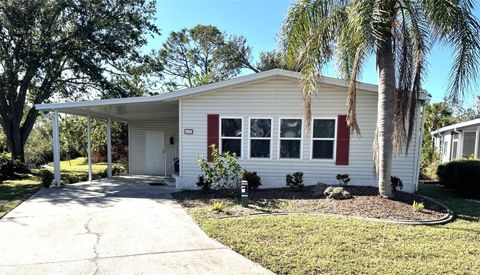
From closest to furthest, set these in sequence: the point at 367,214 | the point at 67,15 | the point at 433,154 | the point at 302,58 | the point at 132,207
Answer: the point at 367,214, the point at 132,207, the point at 302,58, the point at 67,15, the point at 433,154

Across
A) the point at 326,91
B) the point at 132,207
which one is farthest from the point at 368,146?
the point at 132,207

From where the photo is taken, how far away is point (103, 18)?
53.0ft

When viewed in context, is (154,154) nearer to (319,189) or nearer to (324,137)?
(324,137)

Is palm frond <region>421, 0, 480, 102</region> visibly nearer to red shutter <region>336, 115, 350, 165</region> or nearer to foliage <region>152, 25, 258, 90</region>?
red shutter <region>336, 115, 350, 165</region>

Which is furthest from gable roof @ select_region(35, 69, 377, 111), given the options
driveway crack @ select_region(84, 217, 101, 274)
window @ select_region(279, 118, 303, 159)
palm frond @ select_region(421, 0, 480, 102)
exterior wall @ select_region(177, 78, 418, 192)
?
driveway crack @ select_region(84, 217, 101, 274)

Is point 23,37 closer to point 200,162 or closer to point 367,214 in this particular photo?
point 200,162

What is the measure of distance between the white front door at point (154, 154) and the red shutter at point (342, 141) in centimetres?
893

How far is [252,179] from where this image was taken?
32.0 feet

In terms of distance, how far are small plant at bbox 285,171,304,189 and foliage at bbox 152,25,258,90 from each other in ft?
59.9

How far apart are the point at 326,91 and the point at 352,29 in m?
3.02

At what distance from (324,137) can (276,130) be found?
1.51 m

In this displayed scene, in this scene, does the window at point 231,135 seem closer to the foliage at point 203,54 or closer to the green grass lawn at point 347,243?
the green grass lawn at point 347,243

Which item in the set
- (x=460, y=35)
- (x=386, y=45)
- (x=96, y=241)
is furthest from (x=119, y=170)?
(x=460, y=35)

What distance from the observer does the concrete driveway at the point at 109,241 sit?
429cm
